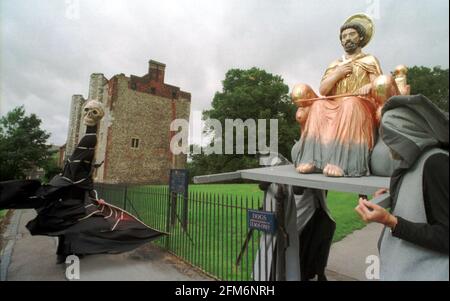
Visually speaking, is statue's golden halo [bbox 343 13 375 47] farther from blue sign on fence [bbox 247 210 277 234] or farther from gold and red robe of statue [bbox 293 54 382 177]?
blue sign on fence [bbox 247 210 277 234]

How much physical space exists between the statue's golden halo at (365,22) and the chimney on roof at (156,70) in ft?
75.6

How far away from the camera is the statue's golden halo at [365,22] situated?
9.11 feet

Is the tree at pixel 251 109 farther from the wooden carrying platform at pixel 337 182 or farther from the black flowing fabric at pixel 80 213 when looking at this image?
the wooden carrying platform at pixel 337 182

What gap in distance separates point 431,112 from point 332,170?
0.94m

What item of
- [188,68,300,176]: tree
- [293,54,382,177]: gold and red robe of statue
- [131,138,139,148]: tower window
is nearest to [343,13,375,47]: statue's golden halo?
[293,54,382,177]: gold and red robe of statue

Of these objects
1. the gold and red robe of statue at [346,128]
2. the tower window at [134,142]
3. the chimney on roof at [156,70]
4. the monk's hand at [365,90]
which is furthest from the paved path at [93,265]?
the chimney on roof at [156,70]

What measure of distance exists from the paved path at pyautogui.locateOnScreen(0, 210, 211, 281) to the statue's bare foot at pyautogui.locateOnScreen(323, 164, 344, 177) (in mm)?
3181

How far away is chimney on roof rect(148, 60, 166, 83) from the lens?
23734mm

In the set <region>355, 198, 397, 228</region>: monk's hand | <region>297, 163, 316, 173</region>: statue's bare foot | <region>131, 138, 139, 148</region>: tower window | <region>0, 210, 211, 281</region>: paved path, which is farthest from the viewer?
<region>131, 138, 139, 148</region>: tower window

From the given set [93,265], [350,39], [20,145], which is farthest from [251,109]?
[350,39]

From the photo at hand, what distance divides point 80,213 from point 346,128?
12.1ft
